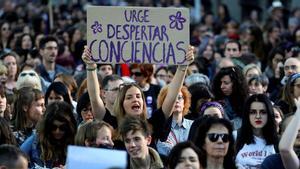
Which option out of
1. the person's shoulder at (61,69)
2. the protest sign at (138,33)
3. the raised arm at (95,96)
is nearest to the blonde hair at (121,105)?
the raised arm at (95,96)

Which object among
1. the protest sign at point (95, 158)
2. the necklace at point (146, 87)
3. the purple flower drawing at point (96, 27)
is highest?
the purple flower drawing at point (96, 27)

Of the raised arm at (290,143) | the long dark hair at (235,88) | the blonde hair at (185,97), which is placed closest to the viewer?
the raised arm at (290,143)

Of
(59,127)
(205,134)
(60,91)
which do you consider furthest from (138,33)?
(205,134)

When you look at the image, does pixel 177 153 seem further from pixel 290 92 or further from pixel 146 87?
pixel 146 87

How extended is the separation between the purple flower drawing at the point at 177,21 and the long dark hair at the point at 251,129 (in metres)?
1.08

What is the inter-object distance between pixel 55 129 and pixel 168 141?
47.5 inches

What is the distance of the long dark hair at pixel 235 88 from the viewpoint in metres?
12.6

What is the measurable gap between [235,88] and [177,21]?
1.54 metres

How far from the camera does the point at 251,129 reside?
10.7 m

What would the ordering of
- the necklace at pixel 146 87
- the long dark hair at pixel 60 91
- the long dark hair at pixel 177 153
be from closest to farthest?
the long dark hair at pixel 177 153 < the long dark hair at pixel 60 91 < the necklace at pixel 146 87

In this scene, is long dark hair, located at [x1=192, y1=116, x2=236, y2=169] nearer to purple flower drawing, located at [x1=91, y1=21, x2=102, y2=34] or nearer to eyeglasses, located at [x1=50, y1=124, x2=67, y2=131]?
eyeglasses, located at [x1=50, y1=124, x2=67, y2=131]

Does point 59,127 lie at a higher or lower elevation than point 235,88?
lower

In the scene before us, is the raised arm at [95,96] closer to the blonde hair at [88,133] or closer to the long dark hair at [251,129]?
the blonde hair at [88,133]

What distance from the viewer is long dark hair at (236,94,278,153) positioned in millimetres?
10609
